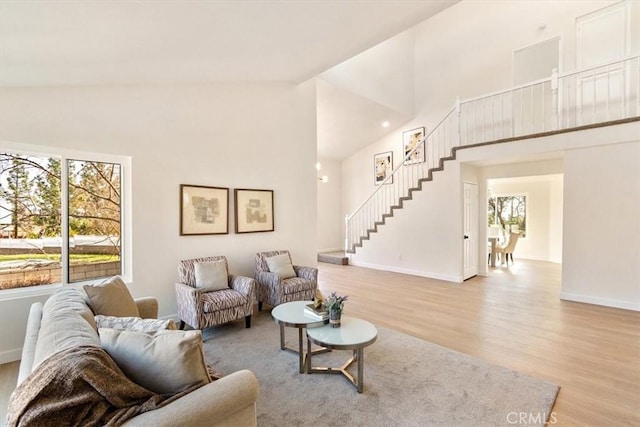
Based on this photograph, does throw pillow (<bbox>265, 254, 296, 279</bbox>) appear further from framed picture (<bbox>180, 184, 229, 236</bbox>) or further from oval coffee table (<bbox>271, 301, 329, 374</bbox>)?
oval coffee table (<bbox>271, 301, 329, 374</bbox>)

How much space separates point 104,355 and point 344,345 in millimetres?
1573

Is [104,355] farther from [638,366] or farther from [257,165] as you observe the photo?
[638,366]

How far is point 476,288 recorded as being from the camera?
5.58 metres

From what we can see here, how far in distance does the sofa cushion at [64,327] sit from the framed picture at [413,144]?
23.3ft

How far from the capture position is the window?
9.19 metres

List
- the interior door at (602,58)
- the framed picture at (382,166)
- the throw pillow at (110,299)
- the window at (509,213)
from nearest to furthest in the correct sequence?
the throw pillow at (110,299) < the interior door at (602,58) < the framed picture at (382,166) < the window at (509,213)

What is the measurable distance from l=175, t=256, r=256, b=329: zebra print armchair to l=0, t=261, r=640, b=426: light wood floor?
4.77ft

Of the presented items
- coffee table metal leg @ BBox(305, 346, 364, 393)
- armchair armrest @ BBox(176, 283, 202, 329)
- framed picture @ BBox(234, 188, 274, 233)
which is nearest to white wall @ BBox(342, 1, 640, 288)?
framed picture @ BBox(234, 188, 274, 233)

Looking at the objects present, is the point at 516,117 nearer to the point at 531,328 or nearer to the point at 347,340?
the point at 531,328

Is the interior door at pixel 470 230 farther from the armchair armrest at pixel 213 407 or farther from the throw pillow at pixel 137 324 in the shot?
the throw pillow at pixel 137 324

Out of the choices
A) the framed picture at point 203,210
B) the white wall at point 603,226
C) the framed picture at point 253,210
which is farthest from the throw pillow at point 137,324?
the white wall at point 603,226

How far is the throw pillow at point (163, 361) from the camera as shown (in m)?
1.34

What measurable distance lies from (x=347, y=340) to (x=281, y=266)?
2.26 metres

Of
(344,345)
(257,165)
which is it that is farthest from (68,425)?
(257,165)
